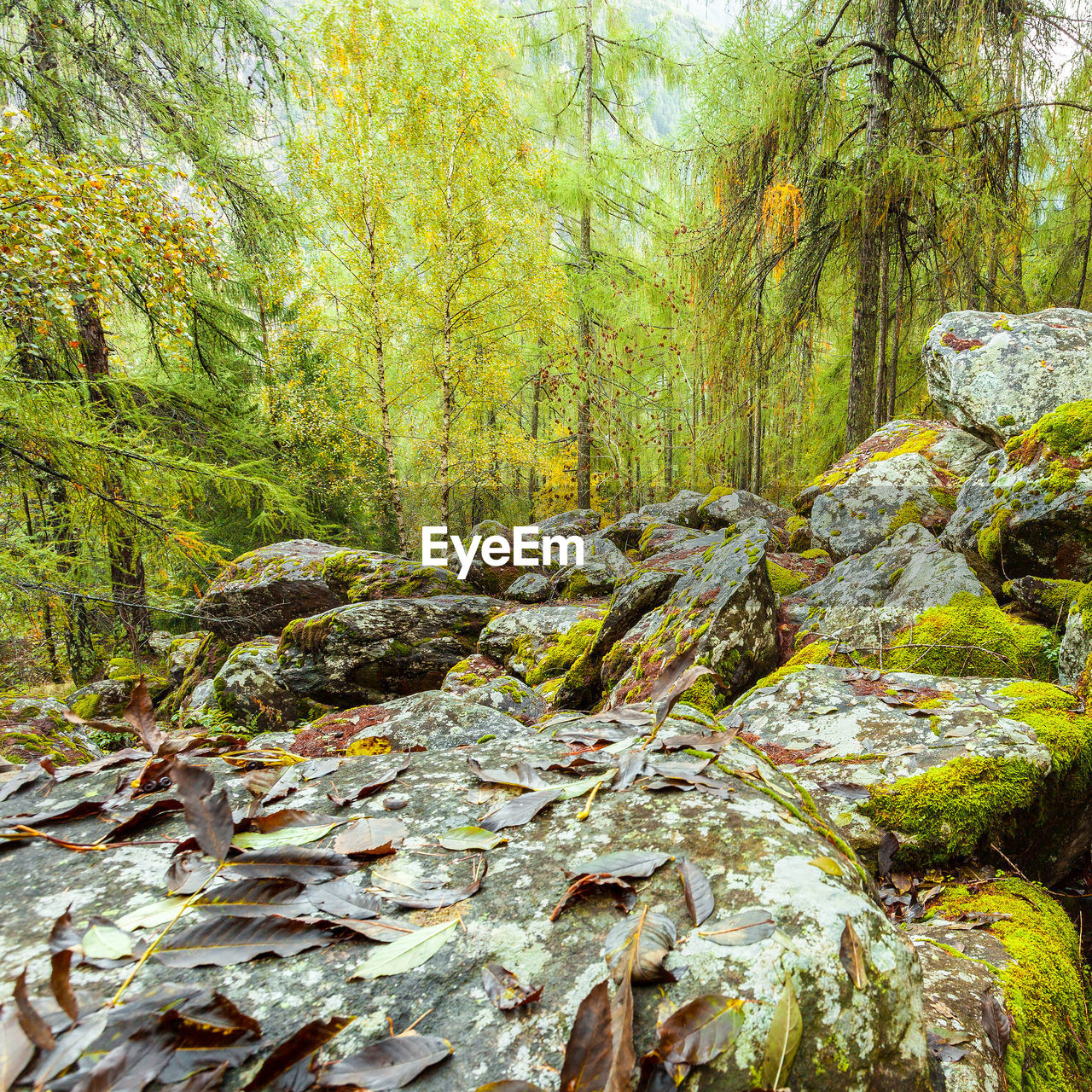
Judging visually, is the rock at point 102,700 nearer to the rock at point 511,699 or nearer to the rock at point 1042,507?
the rock at point 511,699

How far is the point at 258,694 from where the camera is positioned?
6.18m

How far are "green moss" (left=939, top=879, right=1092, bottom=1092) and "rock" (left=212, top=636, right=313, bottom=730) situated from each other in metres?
5.81

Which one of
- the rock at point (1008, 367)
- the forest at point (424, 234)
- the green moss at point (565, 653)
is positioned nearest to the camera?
the forest at point (424, 234)

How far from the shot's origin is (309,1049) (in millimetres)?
617

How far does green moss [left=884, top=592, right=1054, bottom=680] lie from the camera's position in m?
3.02

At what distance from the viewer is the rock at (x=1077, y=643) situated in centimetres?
268

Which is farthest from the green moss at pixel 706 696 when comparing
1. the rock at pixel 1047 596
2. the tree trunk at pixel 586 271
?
the tree trunk at pixel 586 271

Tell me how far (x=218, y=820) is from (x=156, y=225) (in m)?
5.03

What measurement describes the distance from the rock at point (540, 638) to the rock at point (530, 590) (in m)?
1.42

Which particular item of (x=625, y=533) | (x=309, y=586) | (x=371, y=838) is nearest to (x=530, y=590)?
(x=625, y=533)

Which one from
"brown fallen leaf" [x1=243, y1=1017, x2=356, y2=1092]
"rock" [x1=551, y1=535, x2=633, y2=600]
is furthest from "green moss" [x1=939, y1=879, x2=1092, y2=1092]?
"rock" [x1=551, y1=535, x2=633, y2=600]

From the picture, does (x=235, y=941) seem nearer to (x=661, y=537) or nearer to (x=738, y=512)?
(x=661, y=537)

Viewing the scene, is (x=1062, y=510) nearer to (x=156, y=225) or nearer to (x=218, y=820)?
(x=218, y=820)

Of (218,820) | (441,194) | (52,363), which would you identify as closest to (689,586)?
A: (218,820)
